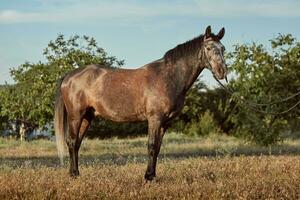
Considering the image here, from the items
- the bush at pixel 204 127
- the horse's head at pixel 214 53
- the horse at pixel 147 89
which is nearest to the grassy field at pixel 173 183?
the horse at pixel 147 89

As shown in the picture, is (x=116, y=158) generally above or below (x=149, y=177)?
below

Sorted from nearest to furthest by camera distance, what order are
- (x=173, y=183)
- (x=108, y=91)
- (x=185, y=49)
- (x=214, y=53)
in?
1. (x=173, y=183)
2. (x=214, y=53)
3. (x=185, y=49)
4. (x=108, y=91)

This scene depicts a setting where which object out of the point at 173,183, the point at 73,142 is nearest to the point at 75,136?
the point at 73,142

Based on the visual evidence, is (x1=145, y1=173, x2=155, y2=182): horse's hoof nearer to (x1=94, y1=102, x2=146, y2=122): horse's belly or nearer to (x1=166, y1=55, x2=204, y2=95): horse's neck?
(x1=94, y1=102, x2=146, y2=122): horse's belly

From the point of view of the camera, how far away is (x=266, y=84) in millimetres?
21484

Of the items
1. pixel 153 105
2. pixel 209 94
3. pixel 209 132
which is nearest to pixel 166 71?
pixel 153 105

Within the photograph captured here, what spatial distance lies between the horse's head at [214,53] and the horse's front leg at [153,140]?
1.29m

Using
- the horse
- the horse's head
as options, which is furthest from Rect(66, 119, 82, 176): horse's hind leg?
the horse's head

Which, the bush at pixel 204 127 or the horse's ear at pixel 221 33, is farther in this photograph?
the bush at pixel 204 127

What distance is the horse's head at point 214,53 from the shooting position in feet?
30.8

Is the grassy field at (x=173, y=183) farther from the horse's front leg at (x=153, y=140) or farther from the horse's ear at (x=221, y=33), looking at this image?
the horse's ear at (x=221, y=33)

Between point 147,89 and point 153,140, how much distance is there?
0.90m

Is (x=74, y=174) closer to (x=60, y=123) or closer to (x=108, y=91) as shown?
(x=60, y=123)

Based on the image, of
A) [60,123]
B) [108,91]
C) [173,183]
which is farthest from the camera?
[60,123]
